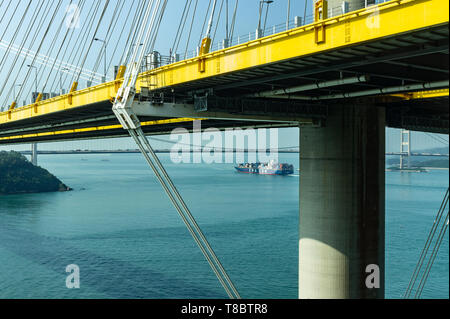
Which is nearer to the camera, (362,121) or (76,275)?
(362,121)

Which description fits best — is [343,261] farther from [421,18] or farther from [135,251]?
A: [135,251]

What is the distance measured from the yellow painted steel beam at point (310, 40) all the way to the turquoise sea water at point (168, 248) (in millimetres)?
6903

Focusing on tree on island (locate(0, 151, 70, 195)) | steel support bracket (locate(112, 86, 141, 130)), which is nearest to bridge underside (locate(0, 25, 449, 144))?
steel support bracket (locate(112, 86, 141, 130))

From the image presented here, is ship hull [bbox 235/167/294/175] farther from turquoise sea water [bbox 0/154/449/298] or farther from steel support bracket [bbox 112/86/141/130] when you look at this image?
steel support bracket [bbox 112/86/141/130]

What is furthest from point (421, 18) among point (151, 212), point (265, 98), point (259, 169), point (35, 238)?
point (259, 169)

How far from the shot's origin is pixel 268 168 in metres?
151

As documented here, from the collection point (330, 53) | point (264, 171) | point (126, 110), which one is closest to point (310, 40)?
point (330, 53)

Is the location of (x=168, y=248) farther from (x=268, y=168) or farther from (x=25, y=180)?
(x=268, y=168)

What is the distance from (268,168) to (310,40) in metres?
140

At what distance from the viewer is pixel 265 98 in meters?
18.6

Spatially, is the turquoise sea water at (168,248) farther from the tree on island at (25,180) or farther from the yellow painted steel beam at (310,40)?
the tree on island at (25,180)

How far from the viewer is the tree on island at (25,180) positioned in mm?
102688

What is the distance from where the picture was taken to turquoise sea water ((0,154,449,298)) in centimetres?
3173
